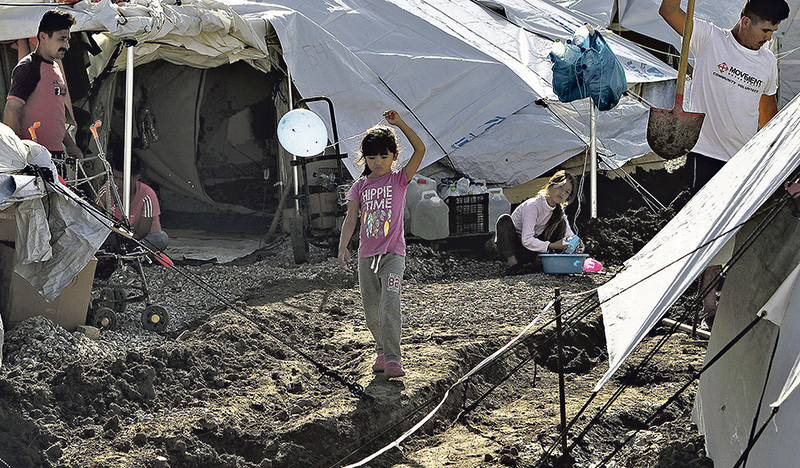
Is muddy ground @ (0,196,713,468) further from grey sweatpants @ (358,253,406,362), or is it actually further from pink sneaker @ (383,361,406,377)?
grey sweatpants @ (358,253,406,362)

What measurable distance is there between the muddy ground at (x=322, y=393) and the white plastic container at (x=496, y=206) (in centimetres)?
256

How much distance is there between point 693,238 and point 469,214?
605 cm

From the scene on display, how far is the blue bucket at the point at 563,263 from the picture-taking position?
24.6 ft

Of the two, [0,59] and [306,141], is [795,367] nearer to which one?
[306,141]

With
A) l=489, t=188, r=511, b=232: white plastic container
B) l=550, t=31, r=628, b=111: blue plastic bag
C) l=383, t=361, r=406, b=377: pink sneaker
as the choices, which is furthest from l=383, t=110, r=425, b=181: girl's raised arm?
l=489, t=188, r=511, b=232: white plastic container

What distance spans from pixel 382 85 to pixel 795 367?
749cm

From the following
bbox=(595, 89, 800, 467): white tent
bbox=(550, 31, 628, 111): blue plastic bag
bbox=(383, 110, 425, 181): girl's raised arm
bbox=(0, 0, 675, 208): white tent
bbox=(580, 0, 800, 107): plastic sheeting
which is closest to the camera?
bbox=(595, 89, 800, 467): white tent

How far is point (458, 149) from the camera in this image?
977cm

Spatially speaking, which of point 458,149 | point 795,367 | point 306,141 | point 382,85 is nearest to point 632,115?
point 458,149

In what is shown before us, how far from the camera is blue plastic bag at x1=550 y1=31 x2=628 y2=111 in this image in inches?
328

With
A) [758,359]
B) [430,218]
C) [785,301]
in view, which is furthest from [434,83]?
[785,301]

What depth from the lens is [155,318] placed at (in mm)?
6004

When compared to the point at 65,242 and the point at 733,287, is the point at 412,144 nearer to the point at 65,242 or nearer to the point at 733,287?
the point at 733,287

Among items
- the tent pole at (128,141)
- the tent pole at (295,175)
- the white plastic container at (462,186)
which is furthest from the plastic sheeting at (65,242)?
the white plastic container at (462,186)
